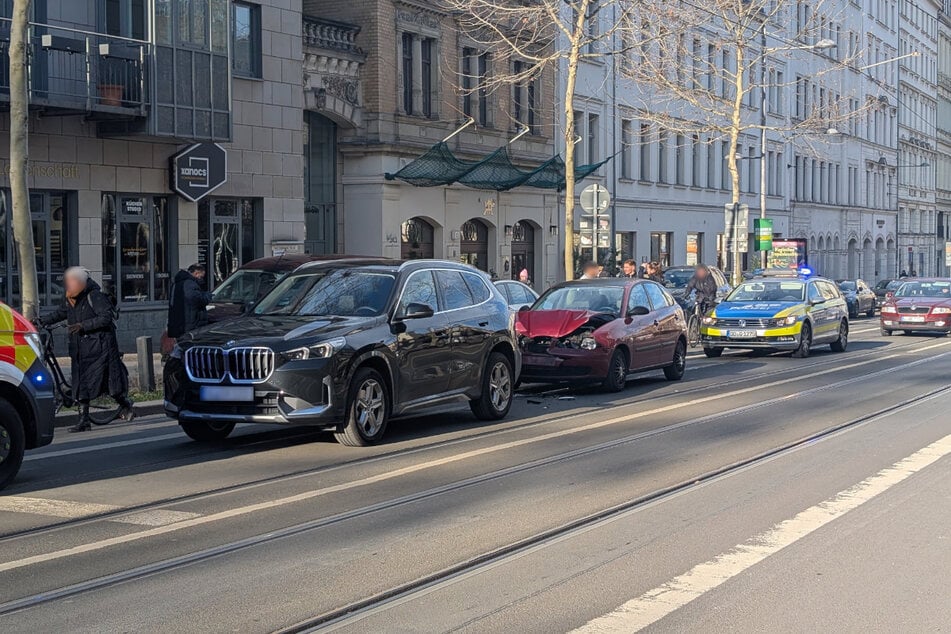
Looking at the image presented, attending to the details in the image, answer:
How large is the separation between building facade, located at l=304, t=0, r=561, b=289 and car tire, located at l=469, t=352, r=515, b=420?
17.0m

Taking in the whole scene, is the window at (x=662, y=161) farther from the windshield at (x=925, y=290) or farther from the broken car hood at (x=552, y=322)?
the broken car hood at (x=552, y=322)

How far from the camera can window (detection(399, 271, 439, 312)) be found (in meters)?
12.9

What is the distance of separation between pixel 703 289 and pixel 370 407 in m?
18.4

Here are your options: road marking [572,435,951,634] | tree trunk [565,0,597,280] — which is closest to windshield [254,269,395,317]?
road marking [572,435,951,634]

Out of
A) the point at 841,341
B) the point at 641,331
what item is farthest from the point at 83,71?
the point at 841,341

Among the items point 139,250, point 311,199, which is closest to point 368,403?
point 139,250

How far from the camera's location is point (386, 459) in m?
11.3

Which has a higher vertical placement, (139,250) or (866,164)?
(866,164)

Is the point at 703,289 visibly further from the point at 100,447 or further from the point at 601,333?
the point at 100,447

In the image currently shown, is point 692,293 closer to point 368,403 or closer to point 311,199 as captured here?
point 311,199

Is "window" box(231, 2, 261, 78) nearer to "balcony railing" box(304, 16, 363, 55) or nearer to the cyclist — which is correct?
"balcony railing" box(304, 16, 363, 55)

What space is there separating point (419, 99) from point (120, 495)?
2610cm

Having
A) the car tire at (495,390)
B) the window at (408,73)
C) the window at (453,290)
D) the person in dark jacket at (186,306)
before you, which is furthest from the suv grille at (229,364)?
the window at (408,73)

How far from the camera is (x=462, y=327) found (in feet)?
44.5
